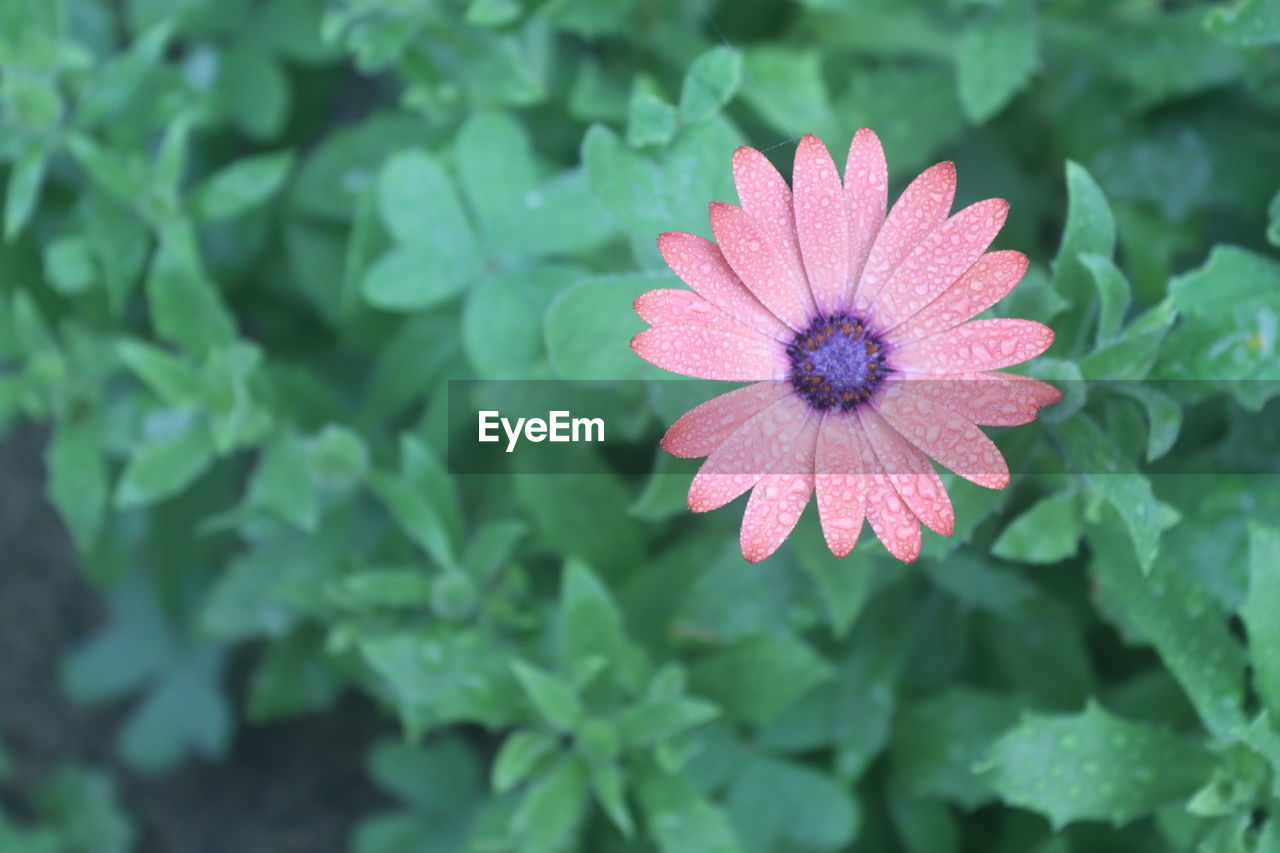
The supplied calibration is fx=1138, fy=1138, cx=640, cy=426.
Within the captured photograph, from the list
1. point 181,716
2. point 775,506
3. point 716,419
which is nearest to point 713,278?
point 716,419

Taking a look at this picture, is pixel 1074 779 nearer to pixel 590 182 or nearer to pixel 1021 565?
pixel 1021 565

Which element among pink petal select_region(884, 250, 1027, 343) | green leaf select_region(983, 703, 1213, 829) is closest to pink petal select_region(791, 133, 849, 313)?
pink petal select_region(884, 250, 1027, 343)

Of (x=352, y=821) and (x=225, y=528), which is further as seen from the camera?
(x=352, y=821)

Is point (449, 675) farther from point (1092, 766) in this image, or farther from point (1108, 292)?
point (1108, 292)

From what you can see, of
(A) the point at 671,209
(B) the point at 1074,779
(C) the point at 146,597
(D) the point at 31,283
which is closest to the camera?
(A) the point at 671,209

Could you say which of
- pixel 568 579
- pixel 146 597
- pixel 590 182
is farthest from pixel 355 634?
pixel 146 597

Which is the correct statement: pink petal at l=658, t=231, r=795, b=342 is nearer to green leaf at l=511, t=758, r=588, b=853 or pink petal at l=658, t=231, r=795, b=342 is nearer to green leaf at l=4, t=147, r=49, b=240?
green leaf at l=511, t=758, r=588, b=853
